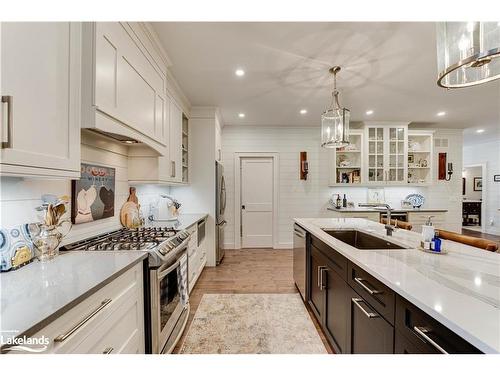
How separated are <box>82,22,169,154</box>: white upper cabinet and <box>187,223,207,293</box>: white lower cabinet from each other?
3.91 ft

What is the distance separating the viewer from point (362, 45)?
88.1 inches

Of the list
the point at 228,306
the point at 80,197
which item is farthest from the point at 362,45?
the point at 228,306

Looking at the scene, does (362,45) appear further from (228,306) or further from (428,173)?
(428,173)

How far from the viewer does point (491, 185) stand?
684 centimetres

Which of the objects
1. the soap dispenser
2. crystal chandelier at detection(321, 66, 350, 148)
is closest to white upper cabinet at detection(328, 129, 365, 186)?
crystal chandelier at detection(321, 66, 350, 148)

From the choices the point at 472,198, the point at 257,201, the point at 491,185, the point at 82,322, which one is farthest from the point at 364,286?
the point at 472,198

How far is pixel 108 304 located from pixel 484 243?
241 centimetres

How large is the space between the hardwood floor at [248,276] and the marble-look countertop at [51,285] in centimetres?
120

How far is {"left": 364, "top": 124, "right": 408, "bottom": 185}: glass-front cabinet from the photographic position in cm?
487

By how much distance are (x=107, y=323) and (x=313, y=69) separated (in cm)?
290

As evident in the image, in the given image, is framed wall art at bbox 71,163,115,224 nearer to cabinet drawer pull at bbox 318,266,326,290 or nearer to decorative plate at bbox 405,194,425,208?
cabinet drawer pull at bbox 318,266,326,290

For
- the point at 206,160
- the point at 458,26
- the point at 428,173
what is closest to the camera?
the point at 458,26

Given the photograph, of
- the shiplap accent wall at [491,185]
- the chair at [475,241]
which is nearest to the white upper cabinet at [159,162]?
the chair at [475,241]

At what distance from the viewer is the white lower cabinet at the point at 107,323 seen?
0.84m
